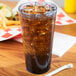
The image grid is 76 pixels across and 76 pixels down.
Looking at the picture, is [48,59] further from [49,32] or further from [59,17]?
[59,17]

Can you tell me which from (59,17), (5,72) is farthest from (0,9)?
(5,72)

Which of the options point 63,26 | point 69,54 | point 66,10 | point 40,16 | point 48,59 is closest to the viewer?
point 40,16

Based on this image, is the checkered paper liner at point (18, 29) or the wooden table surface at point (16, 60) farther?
the checkered paper liner at point (18, 29)

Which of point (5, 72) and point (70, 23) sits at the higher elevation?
point (70, 23)

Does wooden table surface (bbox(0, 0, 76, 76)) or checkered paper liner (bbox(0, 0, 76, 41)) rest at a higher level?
checkered paper liner (bbox(0, 0, 76, 41))

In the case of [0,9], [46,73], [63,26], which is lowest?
[46,73]

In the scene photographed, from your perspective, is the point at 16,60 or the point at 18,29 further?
the point at 18,29

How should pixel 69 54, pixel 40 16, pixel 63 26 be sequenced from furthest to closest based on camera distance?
pixel 63 26
pixel 69 54
pixel 40 16

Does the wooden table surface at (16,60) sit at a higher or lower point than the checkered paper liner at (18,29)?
lower

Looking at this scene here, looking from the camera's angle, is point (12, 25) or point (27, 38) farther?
point (12, 25)
